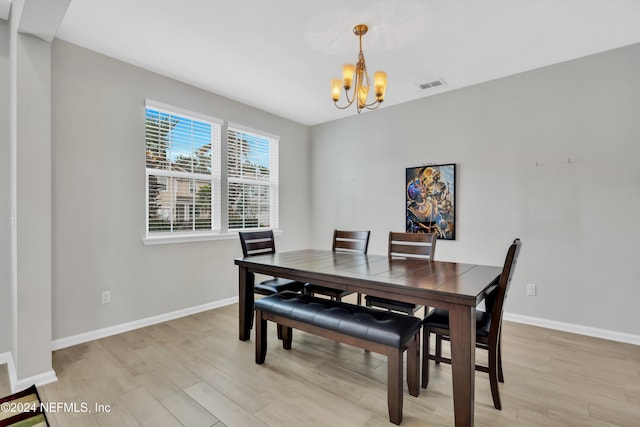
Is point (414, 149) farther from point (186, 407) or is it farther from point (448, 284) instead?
point (186, 407)

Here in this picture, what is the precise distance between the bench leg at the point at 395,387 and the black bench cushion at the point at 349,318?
82mm

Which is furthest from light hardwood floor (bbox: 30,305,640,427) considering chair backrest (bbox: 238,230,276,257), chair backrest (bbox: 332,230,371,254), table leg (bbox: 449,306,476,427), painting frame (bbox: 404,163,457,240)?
painting frame (bbox: 404,163,457,240)

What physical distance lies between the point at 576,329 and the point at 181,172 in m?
4.45

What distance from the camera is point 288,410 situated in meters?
1.84

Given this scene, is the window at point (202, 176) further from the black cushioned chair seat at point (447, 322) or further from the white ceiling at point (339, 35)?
the black cushioned chair seat at point (447, 322)

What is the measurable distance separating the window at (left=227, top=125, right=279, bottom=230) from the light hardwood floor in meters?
1.81

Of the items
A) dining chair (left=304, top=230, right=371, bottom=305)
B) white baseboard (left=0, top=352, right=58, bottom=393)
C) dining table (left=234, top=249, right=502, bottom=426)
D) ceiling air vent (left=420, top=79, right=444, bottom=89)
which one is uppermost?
ceiling air vent (left=420, top=79, right=444, bottom=89)

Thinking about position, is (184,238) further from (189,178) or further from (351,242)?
(351,242)

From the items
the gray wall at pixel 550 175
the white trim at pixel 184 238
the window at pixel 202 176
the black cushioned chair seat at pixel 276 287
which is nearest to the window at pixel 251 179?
the window at pixel 202 176

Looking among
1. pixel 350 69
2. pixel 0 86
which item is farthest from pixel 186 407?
pixel 0 86

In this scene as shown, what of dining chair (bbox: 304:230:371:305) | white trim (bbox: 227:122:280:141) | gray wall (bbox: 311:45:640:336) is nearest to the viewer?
gray wall (bbox: 311:45:640:336)

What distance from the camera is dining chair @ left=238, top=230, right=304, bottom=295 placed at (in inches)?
118

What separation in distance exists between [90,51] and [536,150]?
4.53m

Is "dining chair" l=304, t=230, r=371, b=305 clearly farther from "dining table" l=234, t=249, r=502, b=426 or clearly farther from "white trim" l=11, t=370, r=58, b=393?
"white trim" l=11, t=370, r=58, b=393
